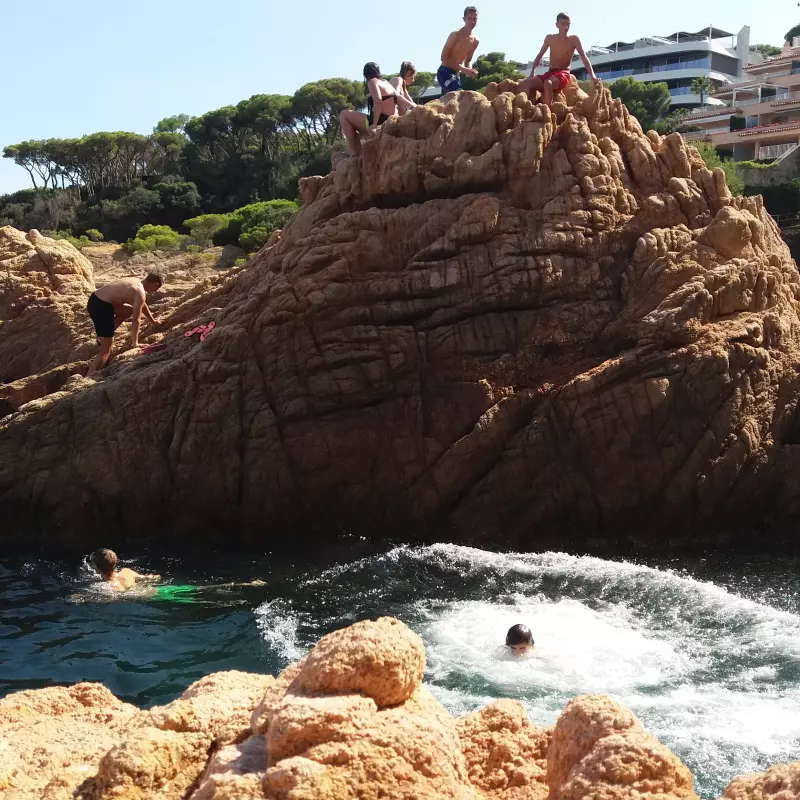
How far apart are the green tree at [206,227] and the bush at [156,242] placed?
59 centimetres

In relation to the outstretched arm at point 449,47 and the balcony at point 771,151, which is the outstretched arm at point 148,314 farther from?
the balcony at point 771,151

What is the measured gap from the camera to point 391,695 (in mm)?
4309

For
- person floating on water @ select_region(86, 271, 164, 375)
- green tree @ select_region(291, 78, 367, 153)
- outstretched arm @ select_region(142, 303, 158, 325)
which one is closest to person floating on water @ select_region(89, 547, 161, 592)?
person floating on water @ select_region(86, 271, 164, 375)

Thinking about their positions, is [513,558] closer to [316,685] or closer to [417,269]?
[417,269]

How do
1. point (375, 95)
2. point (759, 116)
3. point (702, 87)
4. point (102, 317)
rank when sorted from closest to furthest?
point (102, 317) < point (375, 95) < point (759, 116) < point (702, 87)

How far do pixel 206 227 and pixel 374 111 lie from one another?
2080 centimetres

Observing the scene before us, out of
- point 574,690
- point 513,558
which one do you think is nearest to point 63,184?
point 513,558

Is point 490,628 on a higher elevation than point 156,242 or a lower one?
lower

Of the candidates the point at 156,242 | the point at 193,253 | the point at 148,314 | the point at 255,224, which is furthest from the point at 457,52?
the point at 156,242

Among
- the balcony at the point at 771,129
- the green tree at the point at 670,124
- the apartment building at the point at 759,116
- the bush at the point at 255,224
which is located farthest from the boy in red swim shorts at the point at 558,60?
the balcony at the point at 771,129

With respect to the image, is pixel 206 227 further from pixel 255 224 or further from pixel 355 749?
pixel 355 749

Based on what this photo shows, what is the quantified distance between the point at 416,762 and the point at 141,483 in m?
11.0

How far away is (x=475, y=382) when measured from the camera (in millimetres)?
13891

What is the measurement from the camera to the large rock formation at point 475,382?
13547 millimetres
